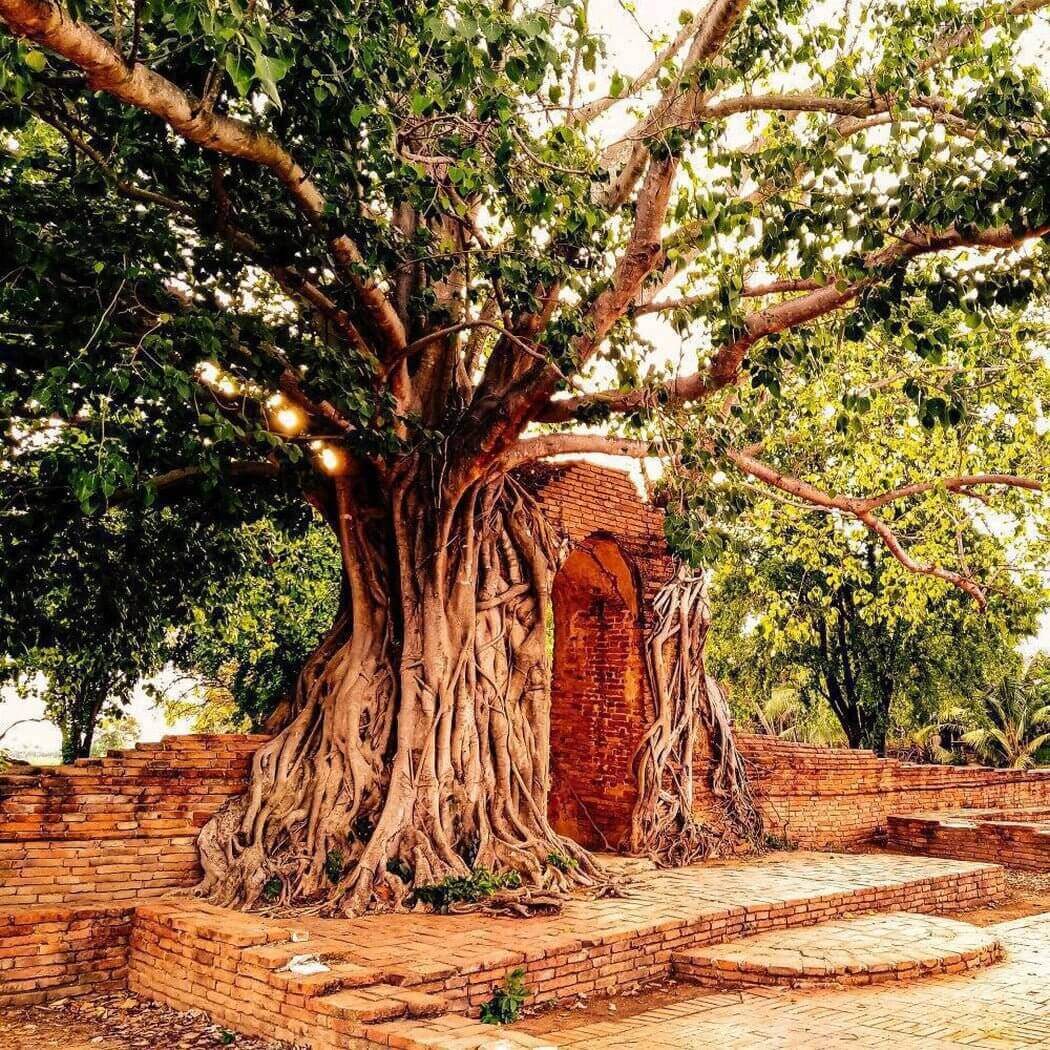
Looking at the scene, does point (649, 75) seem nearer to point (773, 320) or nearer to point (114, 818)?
point (773, 320)

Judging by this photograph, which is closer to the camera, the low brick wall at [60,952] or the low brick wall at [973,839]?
the low brick wall at [60,952]

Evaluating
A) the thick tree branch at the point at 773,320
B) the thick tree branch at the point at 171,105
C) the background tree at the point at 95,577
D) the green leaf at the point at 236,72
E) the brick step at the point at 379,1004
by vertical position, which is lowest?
the brick step at the point at 379,1004

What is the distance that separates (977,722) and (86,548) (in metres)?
23.0

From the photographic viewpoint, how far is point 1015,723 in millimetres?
24094

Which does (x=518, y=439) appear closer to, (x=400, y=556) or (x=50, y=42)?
(x=400, y=556)

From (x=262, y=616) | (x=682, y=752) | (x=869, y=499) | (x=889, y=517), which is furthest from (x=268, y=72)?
(x=889, y=517)

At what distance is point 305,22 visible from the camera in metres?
4.89

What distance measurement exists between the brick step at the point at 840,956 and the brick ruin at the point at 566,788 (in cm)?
345

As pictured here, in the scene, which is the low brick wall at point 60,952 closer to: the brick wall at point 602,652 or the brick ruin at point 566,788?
the brick ruin at point 566,788

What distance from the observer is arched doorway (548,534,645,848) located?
33.2 feet

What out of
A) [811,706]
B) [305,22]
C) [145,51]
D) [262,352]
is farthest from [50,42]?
[811,706]

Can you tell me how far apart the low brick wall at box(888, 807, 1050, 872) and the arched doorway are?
4760 mm

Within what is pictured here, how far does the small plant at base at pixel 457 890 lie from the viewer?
21.3 feet

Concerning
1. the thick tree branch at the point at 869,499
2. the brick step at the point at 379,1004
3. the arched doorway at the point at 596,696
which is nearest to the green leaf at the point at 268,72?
the brick step at the point at 379,1004
